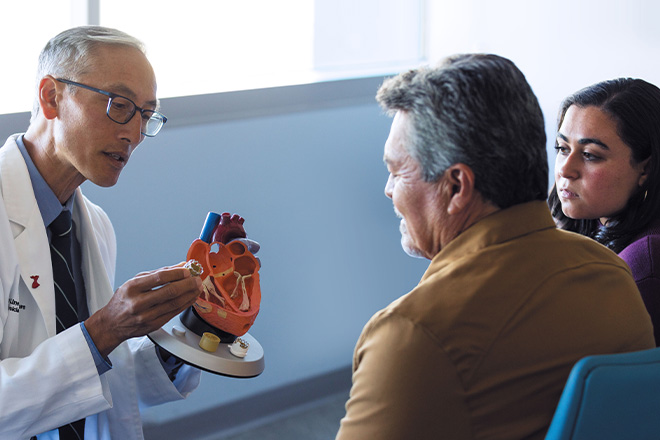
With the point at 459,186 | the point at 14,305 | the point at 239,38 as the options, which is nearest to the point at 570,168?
the point at 459,186

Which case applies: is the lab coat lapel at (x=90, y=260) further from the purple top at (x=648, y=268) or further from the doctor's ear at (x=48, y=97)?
the purple top at (x=648, y=268)

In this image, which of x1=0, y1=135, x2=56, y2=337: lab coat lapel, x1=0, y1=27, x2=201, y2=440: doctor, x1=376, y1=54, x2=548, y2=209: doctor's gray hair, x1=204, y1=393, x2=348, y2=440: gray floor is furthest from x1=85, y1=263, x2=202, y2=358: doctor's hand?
x1=204, y1=393, x2=348, y2=440: gray floor

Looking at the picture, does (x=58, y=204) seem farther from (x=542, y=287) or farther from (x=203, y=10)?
(x=203, y=10)

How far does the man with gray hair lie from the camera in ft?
3.22

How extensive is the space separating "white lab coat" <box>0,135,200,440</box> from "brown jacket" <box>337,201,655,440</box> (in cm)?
69

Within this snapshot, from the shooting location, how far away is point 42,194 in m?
1.61

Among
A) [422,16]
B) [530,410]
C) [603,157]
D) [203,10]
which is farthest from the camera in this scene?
[422,16]

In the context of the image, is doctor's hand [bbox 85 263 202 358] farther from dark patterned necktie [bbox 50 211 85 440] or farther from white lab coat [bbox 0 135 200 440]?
dark patterned necktie [bbox 50 211 85 440]

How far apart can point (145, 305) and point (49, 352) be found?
9.0 inches

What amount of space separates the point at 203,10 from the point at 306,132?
652mm

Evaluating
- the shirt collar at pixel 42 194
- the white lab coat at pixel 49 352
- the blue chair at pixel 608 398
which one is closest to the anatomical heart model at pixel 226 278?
the white lab coat at pixel 49 352

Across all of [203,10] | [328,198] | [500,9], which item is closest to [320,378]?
[328,198]

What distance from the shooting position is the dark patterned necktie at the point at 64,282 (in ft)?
A: 5.27

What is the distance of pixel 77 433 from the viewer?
1.63 metres
